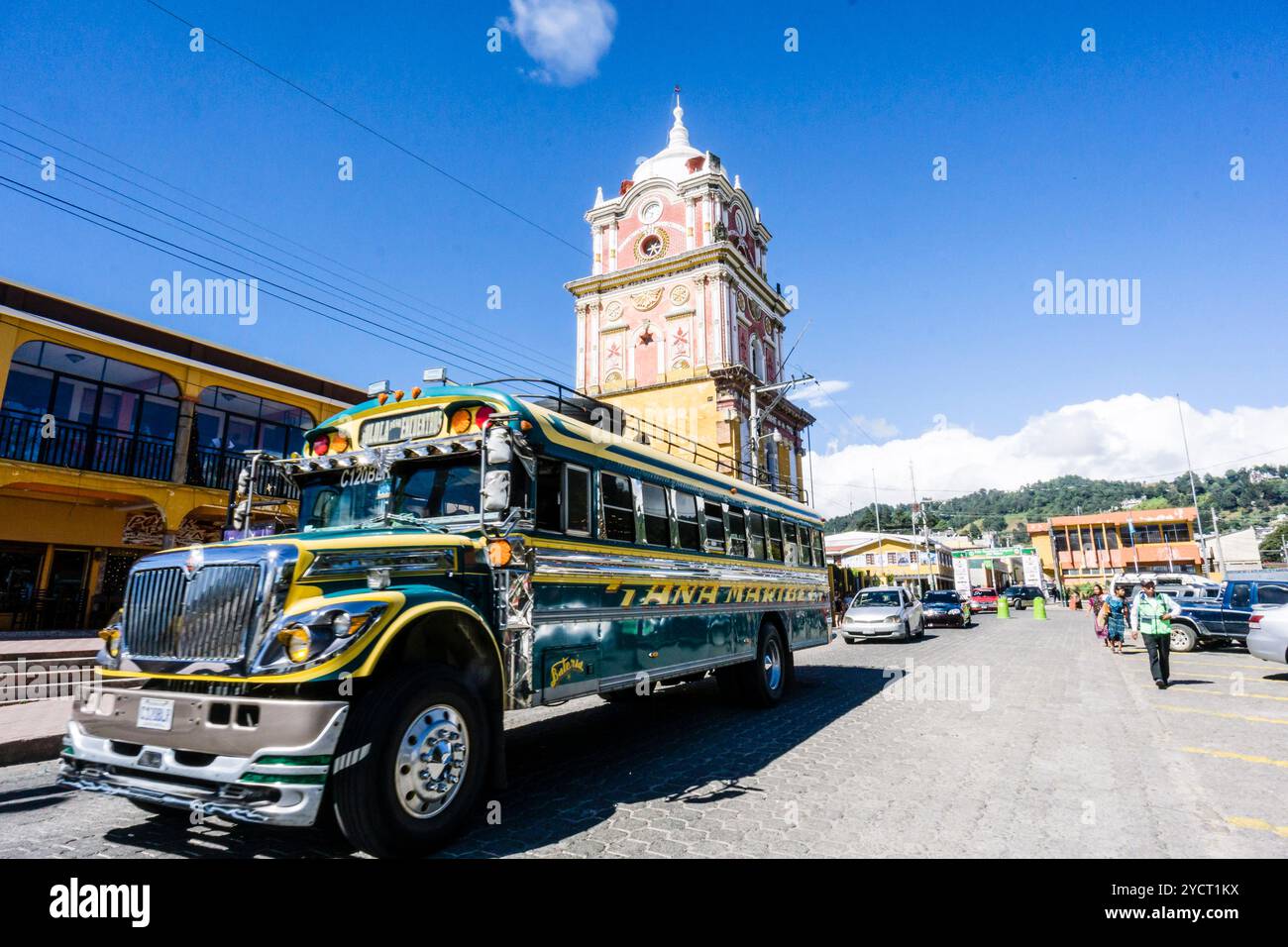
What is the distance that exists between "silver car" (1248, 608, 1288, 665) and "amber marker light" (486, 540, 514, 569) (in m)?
13.6

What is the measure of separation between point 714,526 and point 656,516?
1585mm

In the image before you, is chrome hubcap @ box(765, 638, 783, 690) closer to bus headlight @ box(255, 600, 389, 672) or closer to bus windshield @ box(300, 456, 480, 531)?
bus windshield @ box(300, 456, 480, 531)

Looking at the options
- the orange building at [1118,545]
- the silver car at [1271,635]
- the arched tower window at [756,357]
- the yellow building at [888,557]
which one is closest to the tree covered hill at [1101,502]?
the orange building at [1118,545]

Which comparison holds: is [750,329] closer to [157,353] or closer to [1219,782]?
[157,353]

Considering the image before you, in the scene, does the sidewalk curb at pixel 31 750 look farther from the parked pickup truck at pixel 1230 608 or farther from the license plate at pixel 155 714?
the parked pickup truck at pixel 1230 608

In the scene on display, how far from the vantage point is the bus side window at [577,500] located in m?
5.71

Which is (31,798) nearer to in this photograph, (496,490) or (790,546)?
(496,490)

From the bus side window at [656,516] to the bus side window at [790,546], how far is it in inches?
154

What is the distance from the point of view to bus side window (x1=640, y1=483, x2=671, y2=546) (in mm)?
7000

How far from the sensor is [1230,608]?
15.8m

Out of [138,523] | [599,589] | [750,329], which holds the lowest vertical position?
[599,589]
